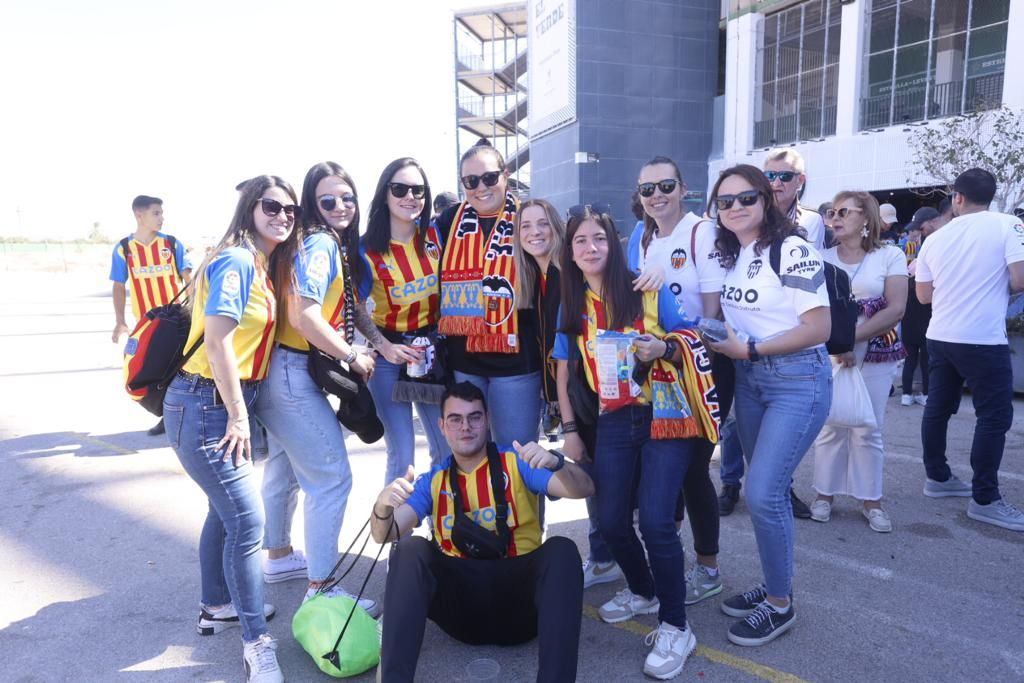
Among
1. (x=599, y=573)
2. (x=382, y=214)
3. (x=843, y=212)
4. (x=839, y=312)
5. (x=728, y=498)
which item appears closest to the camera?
(x=839, y=312)

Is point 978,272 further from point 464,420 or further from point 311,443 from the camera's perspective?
point 311,443

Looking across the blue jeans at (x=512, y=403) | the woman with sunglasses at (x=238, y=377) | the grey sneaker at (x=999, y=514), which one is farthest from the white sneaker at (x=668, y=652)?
the grey sneaker at (x=999, y=514)

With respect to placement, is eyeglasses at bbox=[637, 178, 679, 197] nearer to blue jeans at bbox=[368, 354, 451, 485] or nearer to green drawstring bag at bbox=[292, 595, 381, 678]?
blue jeans at bbox=[368, 354, 451, 485]

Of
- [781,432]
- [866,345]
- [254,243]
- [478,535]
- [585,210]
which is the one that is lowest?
[478,535]

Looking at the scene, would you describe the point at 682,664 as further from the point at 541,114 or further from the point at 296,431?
the point at 541,114

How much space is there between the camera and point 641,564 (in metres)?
3.09

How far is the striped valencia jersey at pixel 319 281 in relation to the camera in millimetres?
2904

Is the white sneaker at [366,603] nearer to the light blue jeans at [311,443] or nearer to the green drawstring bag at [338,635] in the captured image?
the light blue jeans at [311,443]

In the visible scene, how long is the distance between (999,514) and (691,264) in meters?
2.79

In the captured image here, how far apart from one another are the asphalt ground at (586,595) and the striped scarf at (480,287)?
1433 mm

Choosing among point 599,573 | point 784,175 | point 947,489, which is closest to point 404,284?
point 599,573

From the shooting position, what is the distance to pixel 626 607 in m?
3.22

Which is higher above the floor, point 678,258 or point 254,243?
point 254,243

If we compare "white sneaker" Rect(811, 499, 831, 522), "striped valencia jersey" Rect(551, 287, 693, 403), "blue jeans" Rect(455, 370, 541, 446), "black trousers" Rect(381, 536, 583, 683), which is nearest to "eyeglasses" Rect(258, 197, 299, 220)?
"blue jeans" Rect(455, 370, 541, 446)
